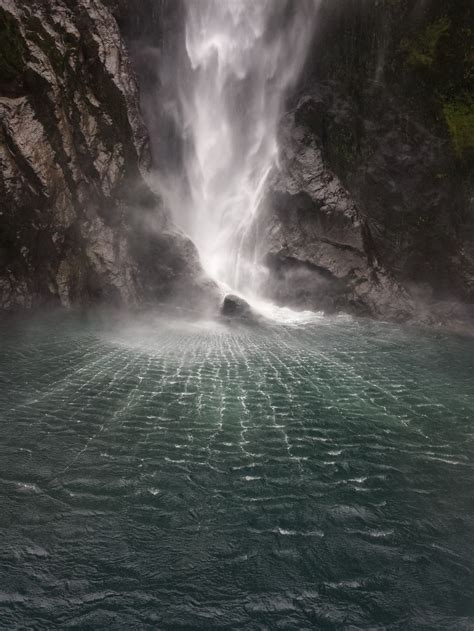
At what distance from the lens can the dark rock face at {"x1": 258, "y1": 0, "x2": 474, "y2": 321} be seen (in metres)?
27.8

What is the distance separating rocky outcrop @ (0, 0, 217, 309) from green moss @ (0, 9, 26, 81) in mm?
49

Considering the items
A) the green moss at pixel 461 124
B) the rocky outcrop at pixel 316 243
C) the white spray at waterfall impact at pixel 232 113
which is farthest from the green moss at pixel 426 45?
the rocky outcrop at pixel 316 243

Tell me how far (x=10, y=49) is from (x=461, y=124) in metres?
26.0

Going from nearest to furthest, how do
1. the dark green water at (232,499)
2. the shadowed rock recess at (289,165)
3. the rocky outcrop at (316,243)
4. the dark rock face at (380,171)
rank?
the dark green water at (232,499), the shadowed rock recess at (289,165), the dark rock face at (380,171), the rocky outcrop at (316,243)

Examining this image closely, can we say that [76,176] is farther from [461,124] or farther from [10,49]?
[461,124]

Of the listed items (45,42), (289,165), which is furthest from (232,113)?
(45,42)

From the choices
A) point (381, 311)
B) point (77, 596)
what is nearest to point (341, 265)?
point (381, 311)

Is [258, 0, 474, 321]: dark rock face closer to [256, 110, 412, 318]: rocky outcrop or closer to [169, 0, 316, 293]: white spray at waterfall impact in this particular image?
[256, 110, 412, 318]: rocky outcrop

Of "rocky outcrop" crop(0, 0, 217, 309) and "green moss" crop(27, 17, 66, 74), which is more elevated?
"green moss" crop(27, 17, 66, 74)

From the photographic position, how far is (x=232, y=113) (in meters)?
35.4

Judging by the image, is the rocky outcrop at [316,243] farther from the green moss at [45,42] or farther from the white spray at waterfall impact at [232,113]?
the green moss at [45,42]

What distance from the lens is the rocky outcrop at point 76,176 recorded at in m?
21.9

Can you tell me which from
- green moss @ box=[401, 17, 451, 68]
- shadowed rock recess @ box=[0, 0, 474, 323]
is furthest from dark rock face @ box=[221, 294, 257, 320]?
green moss @ box=[401, 17, 451, 68]

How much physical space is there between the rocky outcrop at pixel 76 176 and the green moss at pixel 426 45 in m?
18.0
